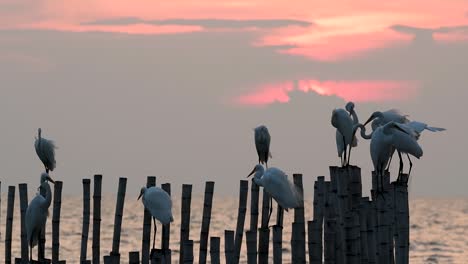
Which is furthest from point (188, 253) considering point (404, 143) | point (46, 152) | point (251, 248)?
point (46, 152)

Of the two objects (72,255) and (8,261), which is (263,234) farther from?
(72,255)

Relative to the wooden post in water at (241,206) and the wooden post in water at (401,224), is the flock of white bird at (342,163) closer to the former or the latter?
the wooden post in water at (241,206)

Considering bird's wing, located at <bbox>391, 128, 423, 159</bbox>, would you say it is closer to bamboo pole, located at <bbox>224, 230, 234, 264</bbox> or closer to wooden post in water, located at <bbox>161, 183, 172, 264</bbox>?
bamboo pole, located at <bbox>224, 230, 234, 264</bbox>

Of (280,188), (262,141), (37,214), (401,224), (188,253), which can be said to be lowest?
(188,253)

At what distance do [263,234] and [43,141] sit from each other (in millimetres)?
6174

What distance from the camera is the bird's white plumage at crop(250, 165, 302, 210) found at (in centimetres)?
1434

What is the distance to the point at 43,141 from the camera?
19172 mm

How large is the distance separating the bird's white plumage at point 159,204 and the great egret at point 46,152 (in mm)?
3883

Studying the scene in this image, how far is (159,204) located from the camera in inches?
611

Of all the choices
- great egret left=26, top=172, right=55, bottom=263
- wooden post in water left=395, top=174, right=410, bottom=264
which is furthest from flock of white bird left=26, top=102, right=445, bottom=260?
wooden post in water left=395, top=174, right=410, bottom=264

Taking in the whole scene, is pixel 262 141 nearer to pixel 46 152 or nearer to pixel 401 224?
pixel 46 152

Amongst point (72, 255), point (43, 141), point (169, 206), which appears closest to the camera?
point (169, 206)

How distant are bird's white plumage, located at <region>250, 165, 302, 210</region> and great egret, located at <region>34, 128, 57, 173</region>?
5.33 m

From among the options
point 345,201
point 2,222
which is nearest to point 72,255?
point 345,201
